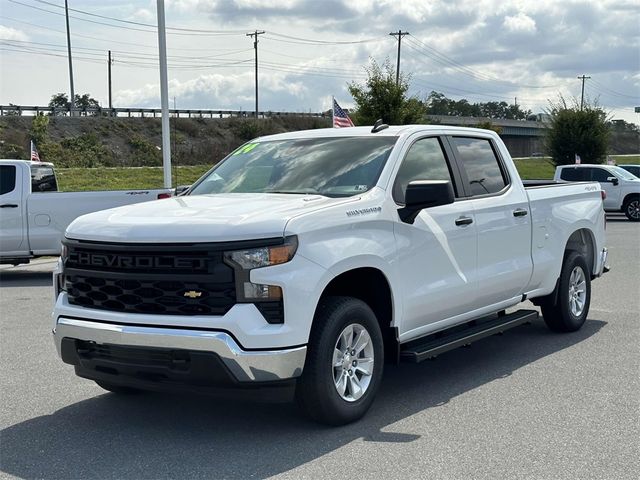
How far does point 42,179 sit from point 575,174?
1737 cm

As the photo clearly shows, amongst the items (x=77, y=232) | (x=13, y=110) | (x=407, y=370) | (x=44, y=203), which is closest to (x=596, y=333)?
(x=407, y=370)

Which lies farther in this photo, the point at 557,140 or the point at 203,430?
the point at 557,140

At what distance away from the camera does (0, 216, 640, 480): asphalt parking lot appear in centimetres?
453

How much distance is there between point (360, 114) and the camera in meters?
30.5

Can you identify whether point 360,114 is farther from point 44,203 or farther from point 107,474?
point 107,474

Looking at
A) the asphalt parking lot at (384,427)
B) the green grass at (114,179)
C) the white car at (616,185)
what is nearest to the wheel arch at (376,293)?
the asphalt parking lot at (384,427)

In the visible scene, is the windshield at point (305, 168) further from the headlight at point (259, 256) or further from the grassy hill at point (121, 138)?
the grassy hill at point (121, 138)

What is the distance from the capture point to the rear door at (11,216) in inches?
513

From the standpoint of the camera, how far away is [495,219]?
22.2ft

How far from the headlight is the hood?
0.25 ft

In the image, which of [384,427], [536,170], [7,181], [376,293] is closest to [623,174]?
[7,181]

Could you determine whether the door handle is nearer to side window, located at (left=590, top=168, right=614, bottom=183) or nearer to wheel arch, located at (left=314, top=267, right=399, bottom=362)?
wheel arch, located at (left=314, top=267, right=399, bottom=362)

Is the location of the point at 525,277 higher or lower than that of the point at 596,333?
higher

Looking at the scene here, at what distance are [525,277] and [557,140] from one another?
36.7 metres
